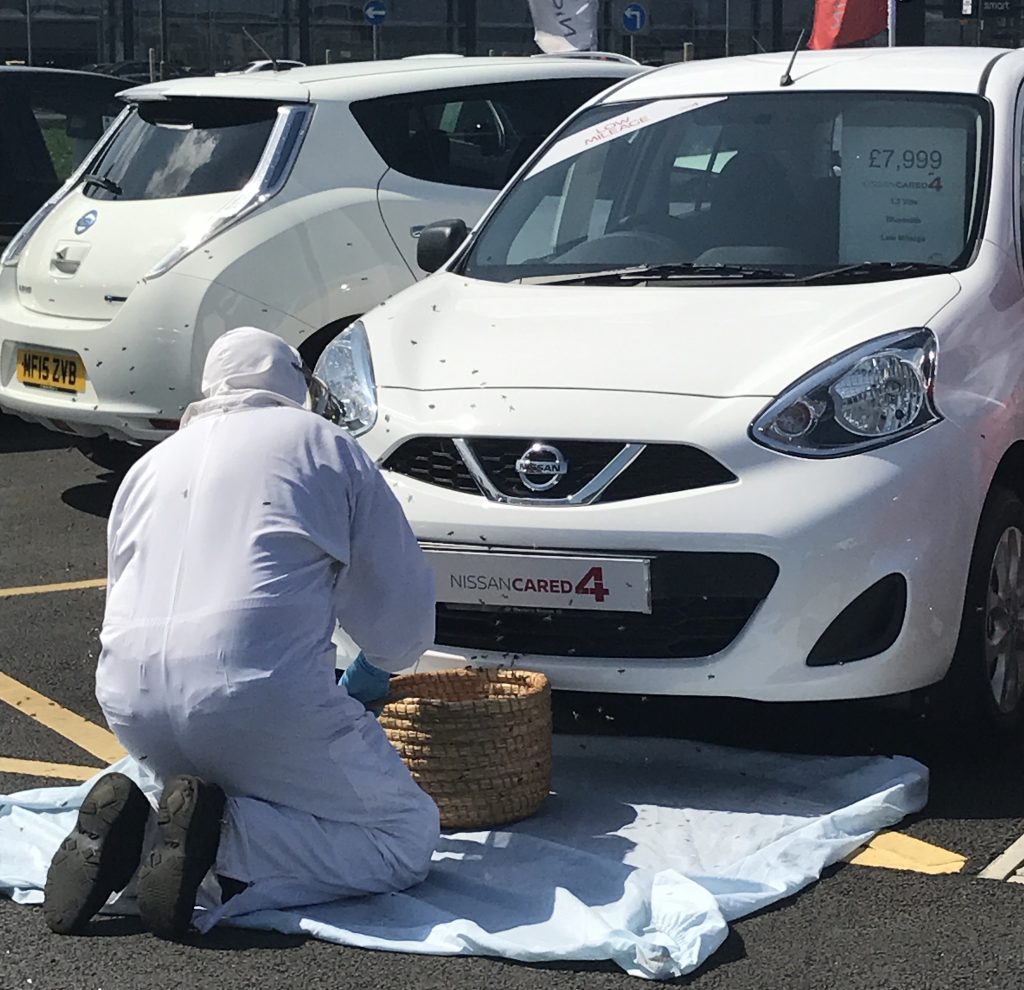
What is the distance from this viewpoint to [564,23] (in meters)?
16.0

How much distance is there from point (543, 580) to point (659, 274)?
47.7 inches

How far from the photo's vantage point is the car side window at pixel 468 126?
793cm

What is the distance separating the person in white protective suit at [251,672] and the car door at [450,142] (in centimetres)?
376

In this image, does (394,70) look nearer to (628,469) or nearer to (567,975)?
(628,469)

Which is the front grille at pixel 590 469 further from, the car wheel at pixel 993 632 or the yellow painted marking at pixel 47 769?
the yellow painted marking at pixel 47 769

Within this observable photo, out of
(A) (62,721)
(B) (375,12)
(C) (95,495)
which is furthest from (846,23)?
(B) (375,12)

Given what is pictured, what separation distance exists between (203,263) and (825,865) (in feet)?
13.3

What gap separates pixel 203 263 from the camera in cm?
738

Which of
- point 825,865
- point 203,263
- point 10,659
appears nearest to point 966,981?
point 825,865

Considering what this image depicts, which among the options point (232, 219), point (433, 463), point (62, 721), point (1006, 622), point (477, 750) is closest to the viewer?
point (477, 750)

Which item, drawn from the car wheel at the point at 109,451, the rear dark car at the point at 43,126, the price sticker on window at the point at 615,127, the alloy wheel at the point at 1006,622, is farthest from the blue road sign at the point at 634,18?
the alloy wheel at the point at 1006,622

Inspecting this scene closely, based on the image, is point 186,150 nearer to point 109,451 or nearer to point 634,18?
point 109,451

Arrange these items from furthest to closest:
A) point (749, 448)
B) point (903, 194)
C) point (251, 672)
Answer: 1. point (903, 194)
2. point (749, 448)
3. point (251, 672)

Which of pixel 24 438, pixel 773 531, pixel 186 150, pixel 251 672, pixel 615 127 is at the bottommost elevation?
pixel 24 438
